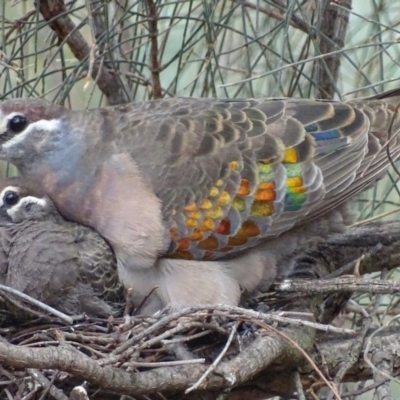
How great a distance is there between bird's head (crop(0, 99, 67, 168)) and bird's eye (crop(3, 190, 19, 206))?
3.6 inches

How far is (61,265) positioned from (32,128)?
43cm

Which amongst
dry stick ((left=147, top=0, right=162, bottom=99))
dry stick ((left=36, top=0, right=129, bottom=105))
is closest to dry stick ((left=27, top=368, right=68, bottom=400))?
dry stick ((left=36, top=0, right=129, bottom=105))

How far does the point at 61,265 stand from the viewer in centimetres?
266

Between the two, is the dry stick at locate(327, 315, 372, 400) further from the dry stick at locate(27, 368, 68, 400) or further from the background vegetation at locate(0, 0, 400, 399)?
the dry stick at locate(27, 368, 68, 400)

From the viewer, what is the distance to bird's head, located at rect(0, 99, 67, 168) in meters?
2.66

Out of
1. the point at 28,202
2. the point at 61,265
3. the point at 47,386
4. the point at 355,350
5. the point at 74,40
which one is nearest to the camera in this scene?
the point at 47,386

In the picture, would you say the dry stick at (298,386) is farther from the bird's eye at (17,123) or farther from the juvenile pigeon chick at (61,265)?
the bird's eye at (17,123)

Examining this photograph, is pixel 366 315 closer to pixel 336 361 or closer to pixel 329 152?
pixel 336 361

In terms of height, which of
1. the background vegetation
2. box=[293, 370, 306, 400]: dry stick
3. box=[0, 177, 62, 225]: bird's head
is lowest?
box=[293, 370, 306, 400]: dry stick

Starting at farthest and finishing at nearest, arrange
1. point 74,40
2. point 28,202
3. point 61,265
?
1. point 74,40
2. point 28,202
3. point 61,265

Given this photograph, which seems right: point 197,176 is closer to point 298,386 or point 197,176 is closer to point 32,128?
point 32,128

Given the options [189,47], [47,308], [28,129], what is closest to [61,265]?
[47,308]

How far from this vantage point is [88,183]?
271 centimetres

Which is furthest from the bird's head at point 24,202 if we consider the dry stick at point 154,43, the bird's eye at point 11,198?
the dry stick at point 154,43
